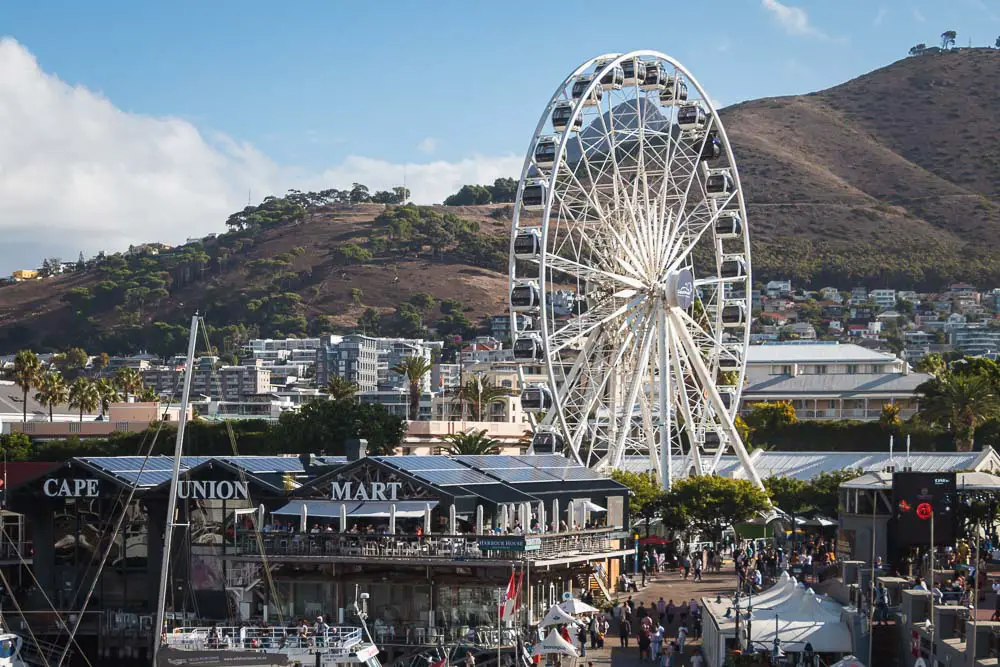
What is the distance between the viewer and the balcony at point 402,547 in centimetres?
5606

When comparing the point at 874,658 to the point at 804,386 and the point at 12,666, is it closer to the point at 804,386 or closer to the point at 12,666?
the point at 12,666

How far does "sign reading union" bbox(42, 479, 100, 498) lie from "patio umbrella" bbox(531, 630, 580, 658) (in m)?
20.4

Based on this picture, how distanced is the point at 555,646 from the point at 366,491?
40.1 feet

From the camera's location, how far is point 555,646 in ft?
162

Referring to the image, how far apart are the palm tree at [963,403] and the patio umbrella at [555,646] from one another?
71.9 m

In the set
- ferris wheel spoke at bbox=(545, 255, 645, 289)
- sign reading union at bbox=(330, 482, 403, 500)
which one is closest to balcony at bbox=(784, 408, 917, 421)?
ferris wheel spoke at bbox=(545, 255, 645, 289)

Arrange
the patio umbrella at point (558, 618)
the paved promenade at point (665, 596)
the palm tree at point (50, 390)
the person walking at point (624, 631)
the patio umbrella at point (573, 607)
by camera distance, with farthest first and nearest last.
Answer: the palm tree at point (50, 390)
the person walking at point (624, 631)
the paved promenade at point (665, 596)
the patio umbrella at point (573, 607)
the patio umbrella at point (558, 618)

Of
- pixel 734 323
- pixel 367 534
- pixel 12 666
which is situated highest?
pixel 734 323

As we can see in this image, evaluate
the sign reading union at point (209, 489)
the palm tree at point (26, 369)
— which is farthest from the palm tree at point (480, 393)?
the sign reading union at point (209, 489)

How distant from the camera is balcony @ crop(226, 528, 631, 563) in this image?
56062 mm

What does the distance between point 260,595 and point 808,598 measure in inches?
803

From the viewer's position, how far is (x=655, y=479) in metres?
86.4

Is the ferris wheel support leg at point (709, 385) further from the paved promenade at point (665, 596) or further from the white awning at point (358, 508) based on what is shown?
the white awning at point (358, 508)

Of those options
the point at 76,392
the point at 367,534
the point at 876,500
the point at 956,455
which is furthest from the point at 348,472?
the point at 76,392
